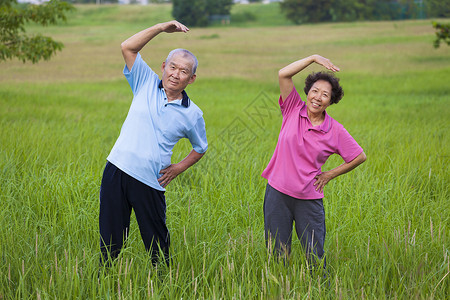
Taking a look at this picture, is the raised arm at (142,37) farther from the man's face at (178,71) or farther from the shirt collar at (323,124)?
the shirt collar at (323,124)

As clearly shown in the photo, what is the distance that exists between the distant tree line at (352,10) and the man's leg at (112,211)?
5226cm

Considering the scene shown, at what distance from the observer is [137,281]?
288 centimetres

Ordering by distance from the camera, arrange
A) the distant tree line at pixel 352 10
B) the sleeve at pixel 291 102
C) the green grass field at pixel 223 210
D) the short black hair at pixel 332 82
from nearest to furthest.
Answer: the green grass field at pixel 223 210 < the short black hair at pixel 332 82 < the sleeve at pixel 291 102 < the distant tree line at pixel 352 10

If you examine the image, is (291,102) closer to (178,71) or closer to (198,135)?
(198,135)

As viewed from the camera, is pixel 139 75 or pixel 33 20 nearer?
pixel 139 75

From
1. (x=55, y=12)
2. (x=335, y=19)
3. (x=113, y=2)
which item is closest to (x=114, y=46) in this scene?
(x=55, y=12)

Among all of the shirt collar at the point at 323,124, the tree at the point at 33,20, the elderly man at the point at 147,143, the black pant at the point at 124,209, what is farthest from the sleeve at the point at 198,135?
the tree at the point at 33,20

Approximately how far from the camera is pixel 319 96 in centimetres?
290

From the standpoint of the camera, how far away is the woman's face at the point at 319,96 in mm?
2898

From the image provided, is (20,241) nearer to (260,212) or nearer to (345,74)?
(260,212)

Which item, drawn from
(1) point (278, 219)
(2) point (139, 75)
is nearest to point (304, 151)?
(1) point (278, 219)

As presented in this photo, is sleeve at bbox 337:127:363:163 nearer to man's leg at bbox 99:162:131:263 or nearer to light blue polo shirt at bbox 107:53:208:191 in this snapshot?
light blue polo shirt at bbox 107:53:208:191

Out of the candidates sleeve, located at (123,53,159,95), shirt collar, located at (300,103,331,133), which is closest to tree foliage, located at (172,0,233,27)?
sleeve, located at (123,53,159,95)

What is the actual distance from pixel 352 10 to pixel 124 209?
53330 millimetres
